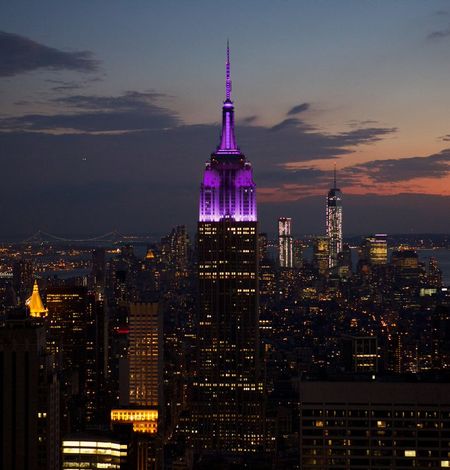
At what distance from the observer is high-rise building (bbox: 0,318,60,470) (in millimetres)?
24516

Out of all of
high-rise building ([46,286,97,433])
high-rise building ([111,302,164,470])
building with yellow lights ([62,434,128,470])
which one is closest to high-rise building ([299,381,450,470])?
building with yellow lights ([62,434,128,470])

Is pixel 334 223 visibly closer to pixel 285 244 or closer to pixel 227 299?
pixel 285 244

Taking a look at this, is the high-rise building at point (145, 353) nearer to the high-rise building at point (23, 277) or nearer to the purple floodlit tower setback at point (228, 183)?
the purple floodlit tower setback at point (228, 183)

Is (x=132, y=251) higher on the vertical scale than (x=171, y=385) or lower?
higher

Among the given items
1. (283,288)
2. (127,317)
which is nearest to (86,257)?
(127,317)

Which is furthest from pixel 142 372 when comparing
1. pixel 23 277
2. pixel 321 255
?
pixel 321 255

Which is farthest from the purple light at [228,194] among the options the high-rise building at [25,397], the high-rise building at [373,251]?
the high-rise building at [25,397]

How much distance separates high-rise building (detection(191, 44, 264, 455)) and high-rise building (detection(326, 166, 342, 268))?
42.7ft

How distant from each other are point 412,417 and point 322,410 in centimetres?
175

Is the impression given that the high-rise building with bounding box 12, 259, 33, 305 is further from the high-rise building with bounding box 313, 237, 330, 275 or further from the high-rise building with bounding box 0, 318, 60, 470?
the high-rise building with bounding box 313, 237, 330, 275

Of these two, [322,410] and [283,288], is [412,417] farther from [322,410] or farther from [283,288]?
[283,288]

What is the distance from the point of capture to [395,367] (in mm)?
53000

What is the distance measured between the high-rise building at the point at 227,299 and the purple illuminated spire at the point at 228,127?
→ 1.8 inches

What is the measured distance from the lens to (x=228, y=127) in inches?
2228
